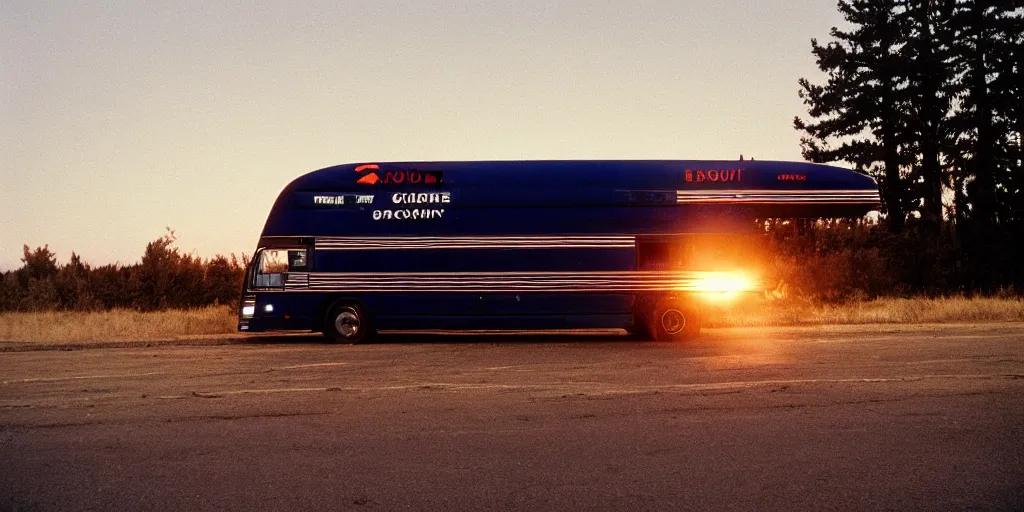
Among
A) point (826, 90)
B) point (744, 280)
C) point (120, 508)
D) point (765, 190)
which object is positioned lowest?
point (120, 508)

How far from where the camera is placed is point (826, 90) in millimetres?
43031

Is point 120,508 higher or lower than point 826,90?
lower

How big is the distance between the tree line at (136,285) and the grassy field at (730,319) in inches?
198

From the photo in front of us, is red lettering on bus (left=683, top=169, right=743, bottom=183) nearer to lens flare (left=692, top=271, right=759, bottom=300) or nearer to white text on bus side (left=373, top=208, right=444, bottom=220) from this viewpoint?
lens flare (left=692, top=271, right=759, bottom=300)

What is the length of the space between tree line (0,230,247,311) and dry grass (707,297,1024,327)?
17507 millimetres

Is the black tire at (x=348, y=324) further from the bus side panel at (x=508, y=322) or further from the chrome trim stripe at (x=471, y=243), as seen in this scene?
the chrome trim stripe at (x=471, y=243)

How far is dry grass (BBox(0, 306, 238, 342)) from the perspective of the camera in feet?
66.8

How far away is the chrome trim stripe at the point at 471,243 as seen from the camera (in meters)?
18.0

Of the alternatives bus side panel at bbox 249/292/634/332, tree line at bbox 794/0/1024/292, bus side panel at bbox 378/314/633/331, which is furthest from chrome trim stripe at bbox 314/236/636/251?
tree line at bbox 794/0/1024/292

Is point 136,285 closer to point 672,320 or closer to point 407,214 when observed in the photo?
point 407,214

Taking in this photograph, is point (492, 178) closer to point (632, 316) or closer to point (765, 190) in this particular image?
point (632, 316)

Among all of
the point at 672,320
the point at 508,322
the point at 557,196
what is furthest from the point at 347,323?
the point at 672,320

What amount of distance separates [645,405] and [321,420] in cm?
324

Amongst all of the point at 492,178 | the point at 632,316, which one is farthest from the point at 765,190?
the point at 492,178
